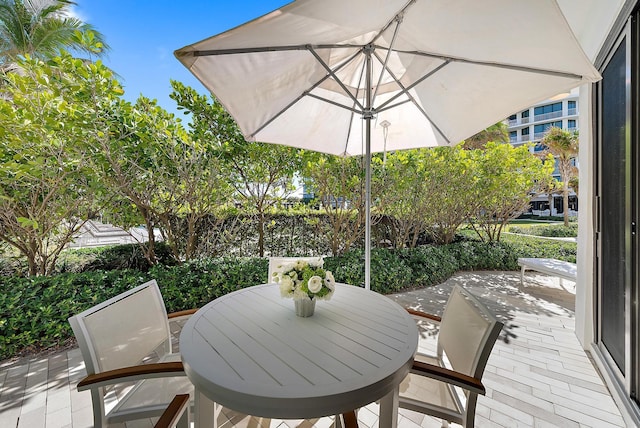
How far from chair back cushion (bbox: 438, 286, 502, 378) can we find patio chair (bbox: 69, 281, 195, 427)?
4.46 ft

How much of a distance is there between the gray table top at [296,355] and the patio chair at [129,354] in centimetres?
26

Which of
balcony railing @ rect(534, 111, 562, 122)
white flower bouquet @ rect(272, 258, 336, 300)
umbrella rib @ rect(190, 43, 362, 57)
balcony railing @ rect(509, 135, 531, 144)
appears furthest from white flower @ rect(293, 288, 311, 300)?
balcony railing @ rect(534, 111, 562, 122)

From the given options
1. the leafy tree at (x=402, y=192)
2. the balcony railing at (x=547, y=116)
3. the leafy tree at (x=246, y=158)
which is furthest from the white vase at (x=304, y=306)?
the balcony railing at (x=547, y=116)

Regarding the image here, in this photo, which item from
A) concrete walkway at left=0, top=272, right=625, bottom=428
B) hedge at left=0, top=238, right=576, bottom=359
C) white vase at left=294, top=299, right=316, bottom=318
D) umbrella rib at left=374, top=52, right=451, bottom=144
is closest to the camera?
white vase at left=294, top=299, right=316, bottom=318

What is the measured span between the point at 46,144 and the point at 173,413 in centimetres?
282

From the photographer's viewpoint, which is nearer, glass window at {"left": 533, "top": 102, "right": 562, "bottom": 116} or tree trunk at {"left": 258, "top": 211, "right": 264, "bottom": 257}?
tree trunk at {"left": 258, "top": 211, "right": 264, "bottom": 257}

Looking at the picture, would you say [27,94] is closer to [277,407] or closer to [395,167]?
[277,407]

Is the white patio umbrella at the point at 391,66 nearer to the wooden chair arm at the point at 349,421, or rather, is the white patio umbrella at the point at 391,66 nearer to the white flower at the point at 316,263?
the white flower at the point at 316,263

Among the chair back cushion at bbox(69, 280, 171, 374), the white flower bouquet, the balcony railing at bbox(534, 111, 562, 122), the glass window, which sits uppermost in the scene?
the glass window

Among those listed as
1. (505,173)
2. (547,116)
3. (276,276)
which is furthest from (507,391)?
(547,116)

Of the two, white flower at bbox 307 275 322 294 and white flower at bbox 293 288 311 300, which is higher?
white flower at bbox 307 275 322 294

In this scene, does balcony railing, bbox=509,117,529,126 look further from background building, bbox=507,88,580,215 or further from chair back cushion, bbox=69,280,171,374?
chair back cushion, bbox=69,280,171,374

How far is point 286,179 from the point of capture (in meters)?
4.39

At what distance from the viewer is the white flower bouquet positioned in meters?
1.41
